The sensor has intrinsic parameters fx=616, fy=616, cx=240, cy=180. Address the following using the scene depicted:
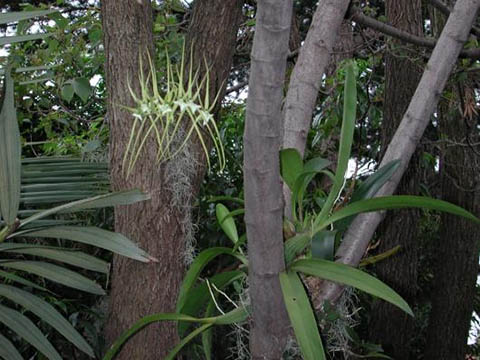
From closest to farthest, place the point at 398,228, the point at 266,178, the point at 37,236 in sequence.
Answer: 1. the point at 266,178
2. the point at 37,236
3. the point at 398,228

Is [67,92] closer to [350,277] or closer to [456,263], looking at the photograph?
[350,277]

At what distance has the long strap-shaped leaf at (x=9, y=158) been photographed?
87cm

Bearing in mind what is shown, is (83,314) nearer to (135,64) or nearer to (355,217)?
(135,64)

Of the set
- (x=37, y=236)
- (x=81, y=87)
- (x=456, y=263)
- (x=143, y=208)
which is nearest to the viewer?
(x=37, y=236)

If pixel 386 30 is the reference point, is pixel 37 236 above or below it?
below

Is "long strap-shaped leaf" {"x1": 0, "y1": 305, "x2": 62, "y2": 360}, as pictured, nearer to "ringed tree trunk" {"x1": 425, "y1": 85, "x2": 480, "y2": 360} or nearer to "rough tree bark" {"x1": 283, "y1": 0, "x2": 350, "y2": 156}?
"rough tree bark" {"x1": 283, "y1": 0, "x2": 350, "y2": 156}

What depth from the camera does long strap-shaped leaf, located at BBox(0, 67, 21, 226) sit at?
0.87m

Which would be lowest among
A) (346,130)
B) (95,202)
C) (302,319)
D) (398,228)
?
(398,228)

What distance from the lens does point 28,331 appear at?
3.49ft

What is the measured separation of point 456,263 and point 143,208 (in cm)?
246

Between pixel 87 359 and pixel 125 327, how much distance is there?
→ 1.37 feet

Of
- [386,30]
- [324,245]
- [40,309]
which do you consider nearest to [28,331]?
[40,309]

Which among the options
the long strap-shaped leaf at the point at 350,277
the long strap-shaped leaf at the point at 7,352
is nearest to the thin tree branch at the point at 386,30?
the long strap-shaped leaf at the point at 350,277

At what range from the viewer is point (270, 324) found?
96cm
